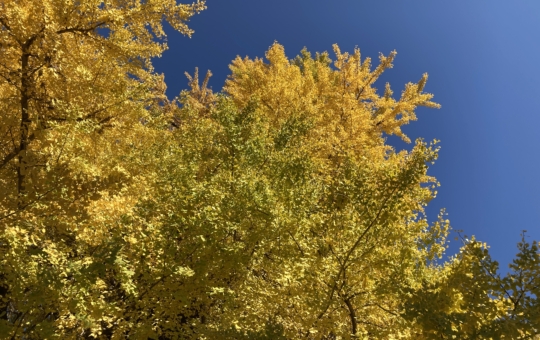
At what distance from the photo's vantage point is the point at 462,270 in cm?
320

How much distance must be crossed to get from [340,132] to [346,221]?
517cm

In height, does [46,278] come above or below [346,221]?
below

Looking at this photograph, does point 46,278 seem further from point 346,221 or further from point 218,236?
point 346,221

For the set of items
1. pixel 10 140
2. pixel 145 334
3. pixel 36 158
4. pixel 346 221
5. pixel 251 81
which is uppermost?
pixel 251 81

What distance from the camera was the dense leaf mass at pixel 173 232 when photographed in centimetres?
307

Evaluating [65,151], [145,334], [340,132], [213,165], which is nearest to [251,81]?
[340,132]

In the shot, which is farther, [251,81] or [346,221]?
[251,81]

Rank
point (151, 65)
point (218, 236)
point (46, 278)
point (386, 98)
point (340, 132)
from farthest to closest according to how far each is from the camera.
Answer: point (386, 98) < point (340, 132) < point (151, 65) < point (218, 236) < point (46, 278)

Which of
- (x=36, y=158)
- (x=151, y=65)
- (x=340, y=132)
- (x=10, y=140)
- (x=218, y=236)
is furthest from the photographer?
(x=340, y=132)

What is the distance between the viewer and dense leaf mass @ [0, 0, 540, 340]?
3.07 meters

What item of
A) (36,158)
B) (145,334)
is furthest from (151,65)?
(145,334)

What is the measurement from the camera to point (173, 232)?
180 inches

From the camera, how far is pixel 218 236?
14.5 ft

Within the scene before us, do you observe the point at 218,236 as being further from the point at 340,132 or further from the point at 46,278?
the point at 340,132
